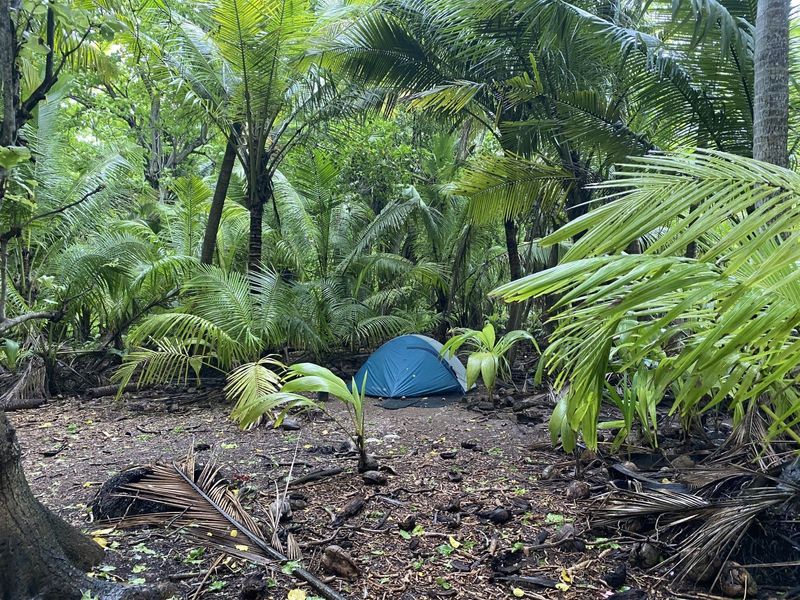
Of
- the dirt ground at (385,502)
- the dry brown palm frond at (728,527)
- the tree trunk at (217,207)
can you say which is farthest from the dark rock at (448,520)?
the tree trunk at (217,207)

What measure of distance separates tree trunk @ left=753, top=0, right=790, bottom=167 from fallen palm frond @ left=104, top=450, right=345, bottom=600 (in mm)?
3498

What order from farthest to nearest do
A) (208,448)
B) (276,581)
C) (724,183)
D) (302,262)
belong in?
(302,262) < (208,448) < (276,581) < (724,183)

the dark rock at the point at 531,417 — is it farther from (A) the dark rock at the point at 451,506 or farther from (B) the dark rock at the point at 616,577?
(B) the dark rock at the point at 616,577

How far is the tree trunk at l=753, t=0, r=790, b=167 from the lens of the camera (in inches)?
122

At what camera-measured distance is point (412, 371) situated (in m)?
6.94

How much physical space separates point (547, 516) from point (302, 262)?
22.0ft

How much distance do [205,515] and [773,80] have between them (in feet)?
13.8

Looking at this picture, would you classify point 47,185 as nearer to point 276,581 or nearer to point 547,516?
point 276,581

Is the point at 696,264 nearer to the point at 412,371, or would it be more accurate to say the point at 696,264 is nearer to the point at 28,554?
the point at 28,554

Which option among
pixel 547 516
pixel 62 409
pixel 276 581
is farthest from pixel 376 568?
pixel 62 409

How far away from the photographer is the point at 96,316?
25.5ft

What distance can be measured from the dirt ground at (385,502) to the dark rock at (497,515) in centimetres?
2

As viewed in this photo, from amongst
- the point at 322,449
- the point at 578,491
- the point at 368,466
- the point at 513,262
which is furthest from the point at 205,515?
the point at 513,262

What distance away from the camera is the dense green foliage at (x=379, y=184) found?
6.59 ft
